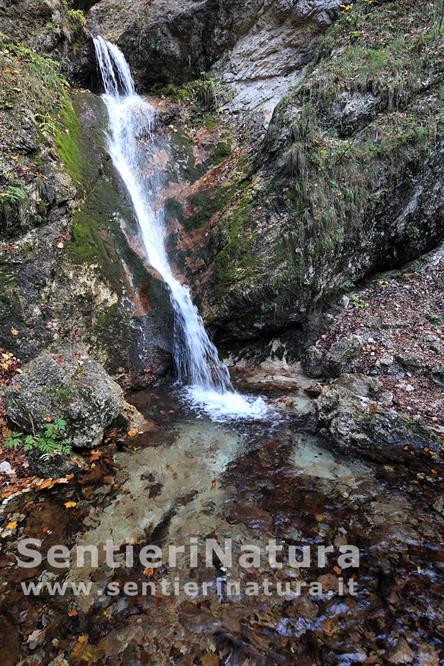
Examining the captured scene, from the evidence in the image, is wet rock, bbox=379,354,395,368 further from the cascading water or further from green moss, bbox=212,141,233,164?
green moss, bbox=212,141,233,164

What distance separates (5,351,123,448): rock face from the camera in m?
4.64

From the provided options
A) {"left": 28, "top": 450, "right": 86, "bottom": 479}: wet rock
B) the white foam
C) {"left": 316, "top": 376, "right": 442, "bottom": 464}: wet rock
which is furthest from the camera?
the white foam

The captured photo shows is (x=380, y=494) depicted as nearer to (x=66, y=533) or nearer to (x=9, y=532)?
(x=66, y=533)

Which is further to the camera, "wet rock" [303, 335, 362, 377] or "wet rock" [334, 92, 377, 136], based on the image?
"wet rock" [334, 92, 377, 136]

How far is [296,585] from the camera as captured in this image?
9.85ft

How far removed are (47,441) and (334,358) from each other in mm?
4855

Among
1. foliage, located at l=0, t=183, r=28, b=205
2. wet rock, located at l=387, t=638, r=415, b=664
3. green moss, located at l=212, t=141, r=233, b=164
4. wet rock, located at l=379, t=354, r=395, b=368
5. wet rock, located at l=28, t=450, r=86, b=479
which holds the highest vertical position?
green moss, located at l=212, t=141, r=233, b=164

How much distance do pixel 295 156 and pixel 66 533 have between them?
7.23 meters

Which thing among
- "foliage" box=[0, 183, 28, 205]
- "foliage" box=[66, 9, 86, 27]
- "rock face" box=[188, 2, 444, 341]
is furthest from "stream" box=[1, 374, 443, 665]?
"foliage" box=[66, 9, 86, 27]

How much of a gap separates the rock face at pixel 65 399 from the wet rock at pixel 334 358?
370 cm

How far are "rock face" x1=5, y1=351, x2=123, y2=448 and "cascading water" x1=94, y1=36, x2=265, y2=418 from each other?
182cm

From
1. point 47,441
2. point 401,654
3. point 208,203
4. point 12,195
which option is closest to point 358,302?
point 208,203

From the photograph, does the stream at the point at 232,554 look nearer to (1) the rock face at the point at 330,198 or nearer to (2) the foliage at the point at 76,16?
(1) the rock face at the point at 330,198

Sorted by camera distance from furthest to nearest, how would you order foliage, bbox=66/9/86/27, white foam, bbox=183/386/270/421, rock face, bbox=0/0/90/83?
foliage, bbox=66/9/86/27, rock face, bbox=0/0/90/83, white foam, bbox=183/386/270/421
